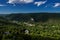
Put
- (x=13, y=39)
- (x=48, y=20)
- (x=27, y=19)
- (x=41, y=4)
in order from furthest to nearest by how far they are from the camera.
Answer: (x=41, y=4) → (x=48, y=20) → (x=27, y=19) → (x=13, y=39)

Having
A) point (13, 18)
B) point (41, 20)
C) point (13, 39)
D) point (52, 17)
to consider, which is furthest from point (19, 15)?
point (13, 39)

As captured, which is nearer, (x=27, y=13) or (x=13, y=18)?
(x=13, y=18)

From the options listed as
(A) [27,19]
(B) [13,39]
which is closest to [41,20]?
(A) [27,19]

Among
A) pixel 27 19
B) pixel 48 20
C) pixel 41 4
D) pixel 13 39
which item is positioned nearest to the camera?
pixel 13 39

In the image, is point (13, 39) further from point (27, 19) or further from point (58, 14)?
point (58, 14)

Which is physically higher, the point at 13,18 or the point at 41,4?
the point at 41,4

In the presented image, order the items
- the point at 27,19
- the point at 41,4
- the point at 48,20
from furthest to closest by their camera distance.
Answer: the point at 41,4 < the point at 48,20 < the point at 27,19

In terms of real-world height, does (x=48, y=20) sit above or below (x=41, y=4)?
below

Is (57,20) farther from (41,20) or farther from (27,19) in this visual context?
(27,19)

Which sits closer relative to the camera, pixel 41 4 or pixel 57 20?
pixel 57 20
